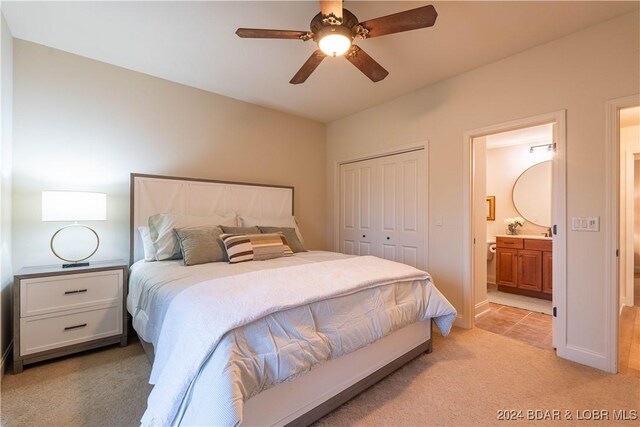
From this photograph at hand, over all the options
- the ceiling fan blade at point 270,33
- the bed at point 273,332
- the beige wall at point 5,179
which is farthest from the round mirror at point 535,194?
the beige wall at point 5,179

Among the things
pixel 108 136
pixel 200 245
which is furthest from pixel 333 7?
pixel 108 136

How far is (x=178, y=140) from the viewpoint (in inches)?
126

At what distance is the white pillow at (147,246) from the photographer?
2.61 metres

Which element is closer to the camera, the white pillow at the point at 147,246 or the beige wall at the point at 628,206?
the white pillow at the point at 147,246

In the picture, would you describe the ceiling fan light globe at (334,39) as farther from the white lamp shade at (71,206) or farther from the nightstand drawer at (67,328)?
the nightstand drawer at (67,328)

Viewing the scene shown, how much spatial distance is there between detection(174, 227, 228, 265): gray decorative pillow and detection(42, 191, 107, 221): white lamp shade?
629mm

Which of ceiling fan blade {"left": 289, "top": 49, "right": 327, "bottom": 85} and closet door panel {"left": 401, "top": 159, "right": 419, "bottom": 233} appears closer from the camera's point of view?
ceiling fan blade {"left": 289, "top": 49, "right": 327, "bottom": 85}

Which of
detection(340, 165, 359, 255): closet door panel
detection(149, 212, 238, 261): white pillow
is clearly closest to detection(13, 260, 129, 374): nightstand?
detection(149, 212, 238, 261): white pillow

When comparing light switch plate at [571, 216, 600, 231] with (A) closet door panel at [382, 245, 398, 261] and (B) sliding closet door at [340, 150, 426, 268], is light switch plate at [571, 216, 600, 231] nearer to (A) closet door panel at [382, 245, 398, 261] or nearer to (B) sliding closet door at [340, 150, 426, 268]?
(B) sliding closet door at [340, 150, 426, 268]

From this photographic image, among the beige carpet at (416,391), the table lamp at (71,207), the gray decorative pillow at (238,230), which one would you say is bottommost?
the beige carpet at (416,391)

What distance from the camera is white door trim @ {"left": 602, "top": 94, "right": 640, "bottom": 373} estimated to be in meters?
2.11

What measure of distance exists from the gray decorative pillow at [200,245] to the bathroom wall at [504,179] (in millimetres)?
4341

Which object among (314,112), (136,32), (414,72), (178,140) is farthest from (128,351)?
(414,72)

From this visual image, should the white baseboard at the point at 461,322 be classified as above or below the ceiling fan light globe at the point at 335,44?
below
